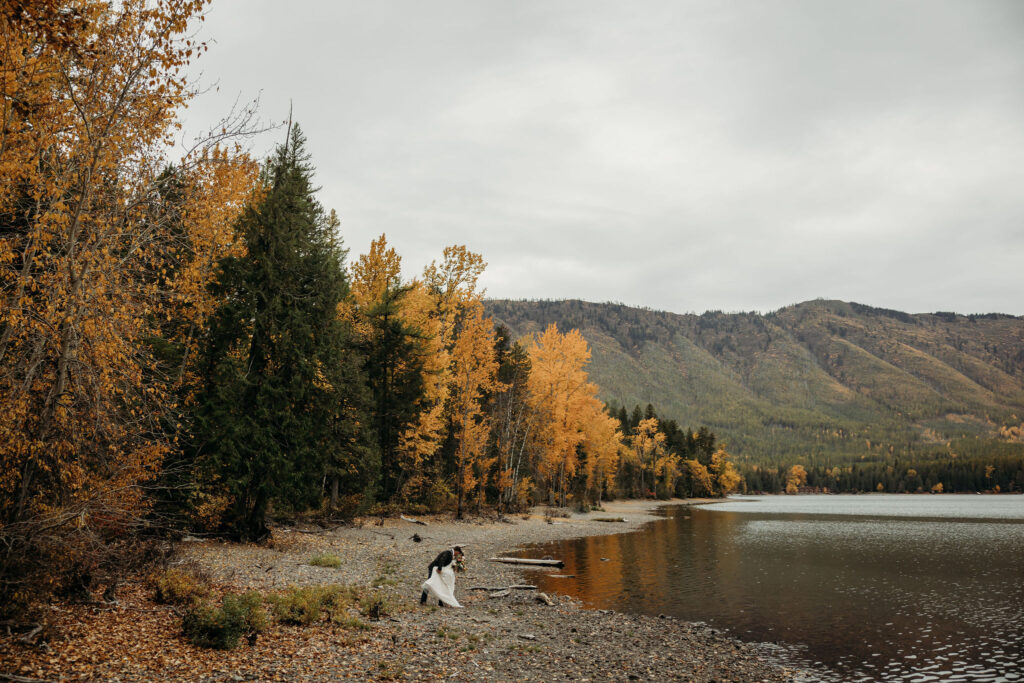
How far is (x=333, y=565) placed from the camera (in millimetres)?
19516

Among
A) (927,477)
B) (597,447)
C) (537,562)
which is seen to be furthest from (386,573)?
(927,477)

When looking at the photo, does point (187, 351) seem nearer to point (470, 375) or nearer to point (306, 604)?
point (306, 604)

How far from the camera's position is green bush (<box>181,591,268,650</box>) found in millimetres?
10352

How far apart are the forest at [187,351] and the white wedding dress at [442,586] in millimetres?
7513

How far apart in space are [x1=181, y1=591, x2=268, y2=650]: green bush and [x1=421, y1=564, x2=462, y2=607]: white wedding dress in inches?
244

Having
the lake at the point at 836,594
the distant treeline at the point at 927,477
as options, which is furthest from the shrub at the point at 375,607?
the distant treeline at the point at 927,477

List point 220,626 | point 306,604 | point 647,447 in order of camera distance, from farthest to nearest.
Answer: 1. point 647,447
2. point 306,604
3. point 220,626

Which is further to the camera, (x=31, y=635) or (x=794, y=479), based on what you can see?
(x=794, y=479)

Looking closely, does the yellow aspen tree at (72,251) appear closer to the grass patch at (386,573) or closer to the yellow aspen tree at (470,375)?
the grass patch at (386,573)

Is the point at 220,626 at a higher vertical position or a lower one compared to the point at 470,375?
lower

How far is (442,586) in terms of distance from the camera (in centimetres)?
1659

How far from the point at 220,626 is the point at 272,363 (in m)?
13.9

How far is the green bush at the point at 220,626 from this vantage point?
34.0ft

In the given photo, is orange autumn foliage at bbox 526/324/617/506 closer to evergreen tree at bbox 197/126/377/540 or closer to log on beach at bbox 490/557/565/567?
log on beach at bbox 490/557/565/567
